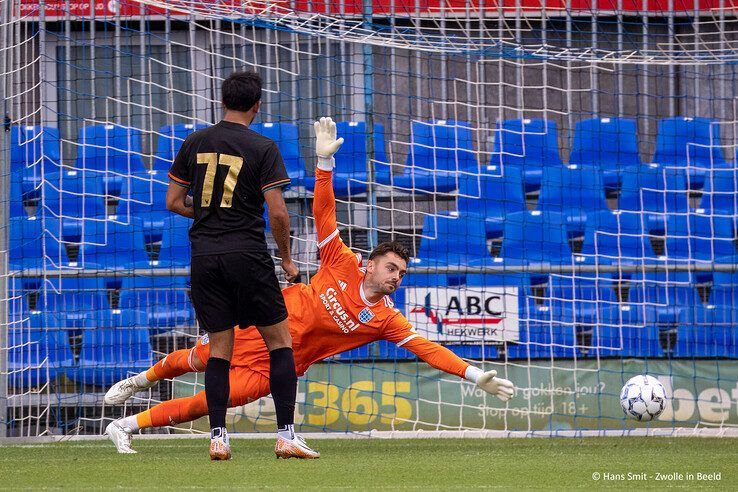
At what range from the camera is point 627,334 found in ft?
32.0

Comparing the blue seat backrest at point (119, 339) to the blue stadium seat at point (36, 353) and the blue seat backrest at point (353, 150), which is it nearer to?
the blue stadium seat at point (36, 353)

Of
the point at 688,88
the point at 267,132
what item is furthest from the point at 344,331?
the point at 688,88

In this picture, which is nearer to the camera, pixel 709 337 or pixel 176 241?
pixel 709 337

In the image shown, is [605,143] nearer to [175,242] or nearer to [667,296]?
[667,296]

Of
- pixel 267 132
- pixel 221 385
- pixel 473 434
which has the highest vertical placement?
pixel 267 132

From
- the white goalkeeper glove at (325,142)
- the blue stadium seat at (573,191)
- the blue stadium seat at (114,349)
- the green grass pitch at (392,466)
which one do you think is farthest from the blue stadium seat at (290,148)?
the white goalkeeper glove at (325,142)

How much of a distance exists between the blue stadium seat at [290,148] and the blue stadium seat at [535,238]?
6.16 feet

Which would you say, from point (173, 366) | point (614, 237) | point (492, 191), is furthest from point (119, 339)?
point (614, 237)

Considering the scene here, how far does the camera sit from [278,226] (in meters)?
5.65

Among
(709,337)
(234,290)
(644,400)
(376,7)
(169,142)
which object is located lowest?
(644,400)

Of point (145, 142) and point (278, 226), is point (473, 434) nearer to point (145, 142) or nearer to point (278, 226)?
point (278, 226)

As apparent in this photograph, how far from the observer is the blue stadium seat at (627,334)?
9538mm

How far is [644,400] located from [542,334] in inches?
97.9

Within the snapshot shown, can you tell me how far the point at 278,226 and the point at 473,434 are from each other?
3.43m
